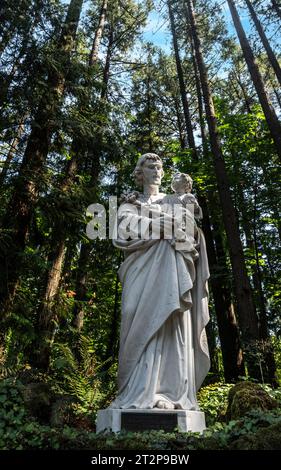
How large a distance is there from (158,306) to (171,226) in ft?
3.34

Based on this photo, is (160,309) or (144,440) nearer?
(144,440)

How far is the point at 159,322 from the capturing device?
472 centimetres

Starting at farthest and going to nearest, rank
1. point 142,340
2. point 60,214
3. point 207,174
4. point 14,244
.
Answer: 1. point 207,174
2. point 60,214
3. point 14,244
4. point 142,340

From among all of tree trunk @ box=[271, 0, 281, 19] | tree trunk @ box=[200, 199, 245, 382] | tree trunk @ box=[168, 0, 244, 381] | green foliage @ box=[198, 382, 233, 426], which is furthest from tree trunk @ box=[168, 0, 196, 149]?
green foliage @ box=[198, 382, 233, 426]

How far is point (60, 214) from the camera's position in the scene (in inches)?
328

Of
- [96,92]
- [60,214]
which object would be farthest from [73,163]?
[60,214]

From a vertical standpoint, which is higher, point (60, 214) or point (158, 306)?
point (60, 214)

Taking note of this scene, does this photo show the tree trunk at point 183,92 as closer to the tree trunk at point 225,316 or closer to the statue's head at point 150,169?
the tree trunk at point 225,316

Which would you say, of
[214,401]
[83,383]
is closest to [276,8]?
[214,401]

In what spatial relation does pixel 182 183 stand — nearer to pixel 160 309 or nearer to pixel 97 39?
pixel 160 309

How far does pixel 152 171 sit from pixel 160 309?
1.98 meters
